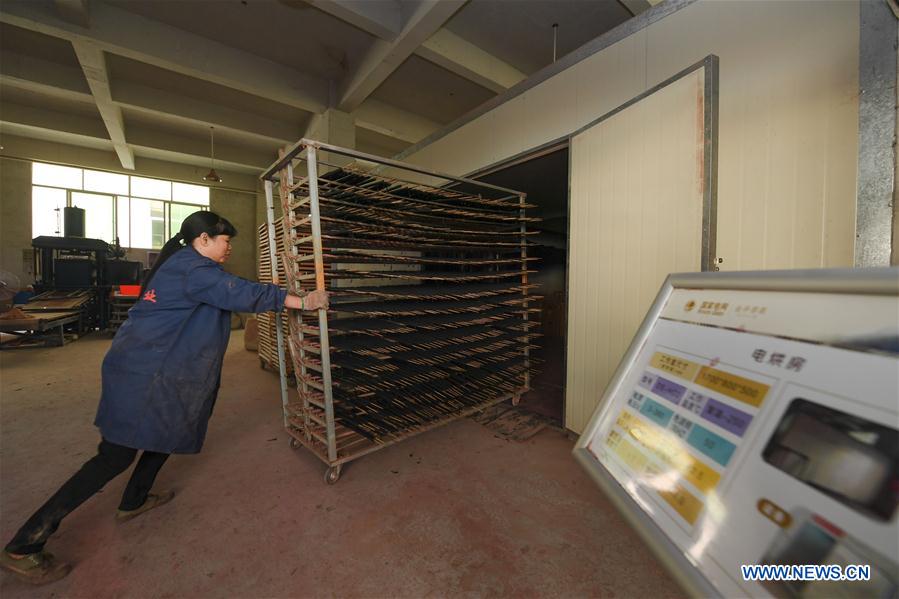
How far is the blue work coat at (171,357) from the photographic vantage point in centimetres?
171

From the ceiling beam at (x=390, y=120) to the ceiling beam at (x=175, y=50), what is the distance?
110 centimetres

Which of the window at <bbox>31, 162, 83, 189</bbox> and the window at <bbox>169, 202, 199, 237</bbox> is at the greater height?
the window at <bbox>31, 162, 83, 189</bbox>

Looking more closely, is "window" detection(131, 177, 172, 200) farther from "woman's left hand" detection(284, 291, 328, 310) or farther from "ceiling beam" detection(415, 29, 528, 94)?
"woman's left hand" detection(284, 291, 328, 310)

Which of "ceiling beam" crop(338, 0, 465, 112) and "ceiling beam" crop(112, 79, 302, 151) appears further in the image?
"ceiling beam" crop(112, 79, 302, 151)

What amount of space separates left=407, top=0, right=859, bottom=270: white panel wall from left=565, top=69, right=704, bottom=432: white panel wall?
0.23m

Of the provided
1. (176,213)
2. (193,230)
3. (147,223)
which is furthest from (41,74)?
(193,230)

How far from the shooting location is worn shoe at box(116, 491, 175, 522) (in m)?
1.88

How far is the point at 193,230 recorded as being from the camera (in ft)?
6.24

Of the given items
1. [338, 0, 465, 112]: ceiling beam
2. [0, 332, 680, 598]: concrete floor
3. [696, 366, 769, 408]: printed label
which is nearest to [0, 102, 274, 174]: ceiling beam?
[338, 0, 465, 112]: ceiling beam

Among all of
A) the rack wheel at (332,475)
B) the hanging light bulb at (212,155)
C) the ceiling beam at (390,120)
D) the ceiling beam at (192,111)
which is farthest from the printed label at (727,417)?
the hanging light bulb at (212,155)

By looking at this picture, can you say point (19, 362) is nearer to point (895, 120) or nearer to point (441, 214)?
point (441, 214)

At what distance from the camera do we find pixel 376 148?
9.08 metres

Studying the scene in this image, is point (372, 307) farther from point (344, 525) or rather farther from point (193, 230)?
point (344, 525)

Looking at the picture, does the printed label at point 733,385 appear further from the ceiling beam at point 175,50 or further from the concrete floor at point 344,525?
the ceiling beam at point 175,50
